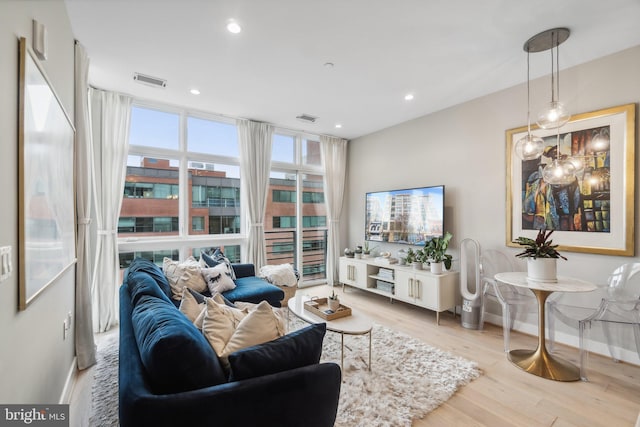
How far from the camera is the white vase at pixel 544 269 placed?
8.06ft

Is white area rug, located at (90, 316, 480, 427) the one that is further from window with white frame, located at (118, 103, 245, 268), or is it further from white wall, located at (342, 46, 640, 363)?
white wall, located at (342, 46, 640, 363)

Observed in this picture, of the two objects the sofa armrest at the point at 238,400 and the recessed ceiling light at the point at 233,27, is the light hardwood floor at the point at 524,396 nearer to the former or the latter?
the sofa armrest at the point at 238,400

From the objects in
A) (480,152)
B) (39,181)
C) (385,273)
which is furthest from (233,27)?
(385,273)

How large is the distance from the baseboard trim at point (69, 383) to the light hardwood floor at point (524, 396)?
0.06 meters

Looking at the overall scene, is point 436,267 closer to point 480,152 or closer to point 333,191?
point 480,152

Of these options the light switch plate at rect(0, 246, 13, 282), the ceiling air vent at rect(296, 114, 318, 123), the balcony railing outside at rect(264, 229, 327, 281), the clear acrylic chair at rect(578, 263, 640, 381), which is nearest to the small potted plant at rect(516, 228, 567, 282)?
the clear acrylic chair at rect(578, 263, 640, 381)

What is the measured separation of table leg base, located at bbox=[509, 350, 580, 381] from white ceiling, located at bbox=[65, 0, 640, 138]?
9.07ft

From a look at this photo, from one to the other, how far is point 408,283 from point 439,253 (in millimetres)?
580

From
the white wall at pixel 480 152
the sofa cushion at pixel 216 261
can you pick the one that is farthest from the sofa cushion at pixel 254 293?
the white wall at pixel 480 152

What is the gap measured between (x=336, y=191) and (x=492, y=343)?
338 cm

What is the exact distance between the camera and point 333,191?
17.8 ft

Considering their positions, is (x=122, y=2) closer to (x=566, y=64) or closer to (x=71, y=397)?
(x=71, y=397)

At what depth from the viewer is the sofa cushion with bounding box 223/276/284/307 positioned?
3.08 m

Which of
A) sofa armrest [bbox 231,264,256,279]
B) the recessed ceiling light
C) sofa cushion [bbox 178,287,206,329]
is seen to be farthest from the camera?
sofa armrest [bbox 231,264,256,279]
